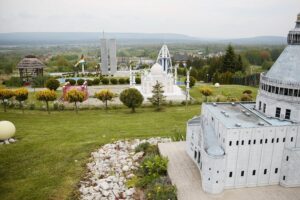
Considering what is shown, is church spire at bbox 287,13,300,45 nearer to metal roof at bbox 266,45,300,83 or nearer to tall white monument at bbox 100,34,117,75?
metal roof at bbox 266,45,300,83

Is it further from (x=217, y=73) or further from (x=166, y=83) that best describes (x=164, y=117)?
(x=217, y=73)

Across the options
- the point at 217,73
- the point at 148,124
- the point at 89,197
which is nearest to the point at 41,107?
the point at 148,124

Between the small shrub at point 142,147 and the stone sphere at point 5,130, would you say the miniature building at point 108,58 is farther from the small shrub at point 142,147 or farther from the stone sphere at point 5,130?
the small shrub at point 142,147

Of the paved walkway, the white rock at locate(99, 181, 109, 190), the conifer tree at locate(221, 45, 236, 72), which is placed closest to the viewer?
the paved walkway

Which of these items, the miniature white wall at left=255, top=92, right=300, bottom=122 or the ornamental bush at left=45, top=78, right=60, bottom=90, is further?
the ornamental bush at left=45, top=78, right=60, bottom=90

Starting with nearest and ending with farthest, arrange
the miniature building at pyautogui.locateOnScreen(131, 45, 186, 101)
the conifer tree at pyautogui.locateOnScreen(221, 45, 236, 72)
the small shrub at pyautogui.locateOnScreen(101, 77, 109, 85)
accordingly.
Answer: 1. the miniature building at pyautogui.locateOnScreen(131, 45, 186, 101)
2. the small shrub at pyautogui.locateOnScreen(101, 77, 109, 85)
3. the conifer tree at pyautogui.locateOnScreen(221, 45, 236, 72)

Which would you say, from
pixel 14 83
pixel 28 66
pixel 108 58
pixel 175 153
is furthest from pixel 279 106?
pixel 108 58

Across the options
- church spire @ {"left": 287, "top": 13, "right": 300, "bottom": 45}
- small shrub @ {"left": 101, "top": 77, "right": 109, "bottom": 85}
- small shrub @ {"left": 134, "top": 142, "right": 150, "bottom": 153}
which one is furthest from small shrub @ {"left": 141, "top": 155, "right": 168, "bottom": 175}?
small shrub @ {"left": 101, "top": 77, "right": 109, "bottom": 85}
